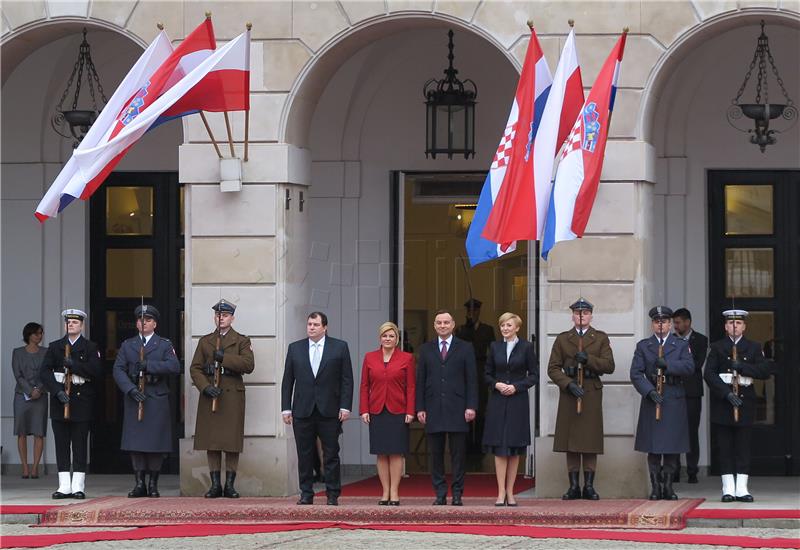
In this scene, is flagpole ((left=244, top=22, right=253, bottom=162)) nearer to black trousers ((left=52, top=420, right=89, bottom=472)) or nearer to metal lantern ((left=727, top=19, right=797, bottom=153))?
black trousers ((left=52, top=420, right=89, bottom=472))

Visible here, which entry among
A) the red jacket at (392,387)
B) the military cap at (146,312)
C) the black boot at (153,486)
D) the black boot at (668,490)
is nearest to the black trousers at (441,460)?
the red jacket at (392,387)

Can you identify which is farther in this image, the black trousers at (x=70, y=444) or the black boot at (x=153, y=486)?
the black trousers at (x=70, y=444)

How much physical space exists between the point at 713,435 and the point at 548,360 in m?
3.09

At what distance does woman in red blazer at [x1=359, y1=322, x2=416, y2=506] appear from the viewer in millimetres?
15703

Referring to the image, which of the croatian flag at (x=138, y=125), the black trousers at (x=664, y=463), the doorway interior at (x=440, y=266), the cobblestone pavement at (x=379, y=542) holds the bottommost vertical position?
the cobblestone pavement at (x=379, y=542)

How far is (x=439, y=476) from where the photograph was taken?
1576 cm

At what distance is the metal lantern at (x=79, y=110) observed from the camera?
18031mm

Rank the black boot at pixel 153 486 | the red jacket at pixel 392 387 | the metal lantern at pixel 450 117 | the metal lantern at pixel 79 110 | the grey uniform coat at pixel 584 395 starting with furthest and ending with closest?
the metal lantern at pixel 450 117, the metal lantern at pixel 79 110, the black boot at pixel 153 486, the grey uniform coat at pixel 584 395, the red jacket at pixel 392 387

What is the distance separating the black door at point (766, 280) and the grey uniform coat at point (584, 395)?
10.0ft

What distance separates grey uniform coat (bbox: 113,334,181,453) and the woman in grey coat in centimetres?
262

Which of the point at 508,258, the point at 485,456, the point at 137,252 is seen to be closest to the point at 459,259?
the point at 508,258

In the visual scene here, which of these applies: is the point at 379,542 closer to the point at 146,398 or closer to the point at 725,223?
the point at 146,398

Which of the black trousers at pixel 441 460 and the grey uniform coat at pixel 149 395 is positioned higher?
the grey uniform coat at pixel 149 395

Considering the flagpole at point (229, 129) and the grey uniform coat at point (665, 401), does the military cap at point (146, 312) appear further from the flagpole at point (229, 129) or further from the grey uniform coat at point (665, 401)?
the grey uniform coat at point (665, 401)
